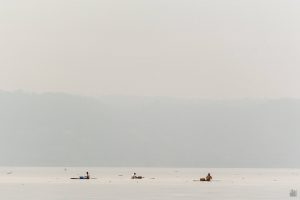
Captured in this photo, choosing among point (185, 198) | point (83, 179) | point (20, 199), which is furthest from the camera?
point (83, 179)

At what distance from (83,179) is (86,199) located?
66764 mm

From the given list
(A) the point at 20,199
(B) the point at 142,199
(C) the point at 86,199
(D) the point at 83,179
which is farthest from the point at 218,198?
(D) the point at 83,179

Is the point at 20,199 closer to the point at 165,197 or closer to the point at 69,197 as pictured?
the point at 69,197

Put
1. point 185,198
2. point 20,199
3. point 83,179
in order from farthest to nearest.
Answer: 1. point 83,179
2. point 185,198
3. point 20,199

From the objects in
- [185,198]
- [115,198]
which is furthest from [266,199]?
[115,198]

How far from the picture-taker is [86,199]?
71.1 meters

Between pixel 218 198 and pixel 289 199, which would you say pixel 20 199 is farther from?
pixel 289 199

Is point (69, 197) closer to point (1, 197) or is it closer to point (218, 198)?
point (1, 197)

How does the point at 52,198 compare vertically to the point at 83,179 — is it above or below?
below

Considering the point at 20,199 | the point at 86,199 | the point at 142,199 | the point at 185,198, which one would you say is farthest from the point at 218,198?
the point at 20,199

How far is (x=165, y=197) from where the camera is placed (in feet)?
247

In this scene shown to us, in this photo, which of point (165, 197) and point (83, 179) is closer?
point (165, 197)

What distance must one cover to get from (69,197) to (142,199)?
7.10 m

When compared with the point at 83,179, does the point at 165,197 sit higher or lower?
lower
